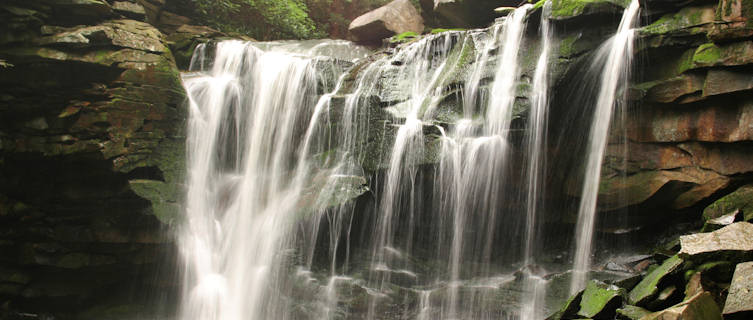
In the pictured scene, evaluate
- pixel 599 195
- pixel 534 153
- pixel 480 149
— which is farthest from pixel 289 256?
pixel 599 195

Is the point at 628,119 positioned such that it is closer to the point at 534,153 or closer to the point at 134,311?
the point at 534,153

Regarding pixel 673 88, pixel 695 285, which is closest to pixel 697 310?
pixel 695 285

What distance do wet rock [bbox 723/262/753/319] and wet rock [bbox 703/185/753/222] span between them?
1.84 metres

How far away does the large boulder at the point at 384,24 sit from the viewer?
12477mm

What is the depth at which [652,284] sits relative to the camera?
15.8 ft

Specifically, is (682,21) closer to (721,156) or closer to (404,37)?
(721,156)

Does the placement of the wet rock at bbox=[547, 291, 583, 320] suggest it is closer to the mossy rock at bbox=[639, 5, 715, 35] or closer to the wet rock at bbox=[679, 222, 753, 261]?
the wet rock at bbox=[679, 222, 753, 261]

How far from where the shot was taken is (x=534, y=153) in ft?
23.0

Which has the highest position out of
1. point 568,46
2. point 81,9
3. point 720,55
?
point 81,9

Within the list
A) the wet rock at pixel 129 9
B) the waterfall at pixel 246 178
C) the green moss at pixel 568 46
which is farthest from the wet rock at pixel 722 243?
the wet rock at pixel 129 9

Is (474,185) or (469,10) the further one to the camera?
(469,10)

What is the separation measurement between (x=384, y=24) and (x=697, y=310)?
1034 centimetres

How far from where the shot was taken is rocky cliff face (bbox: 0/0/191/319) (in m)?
7.09

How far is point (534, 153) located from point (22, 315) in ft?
28.8
